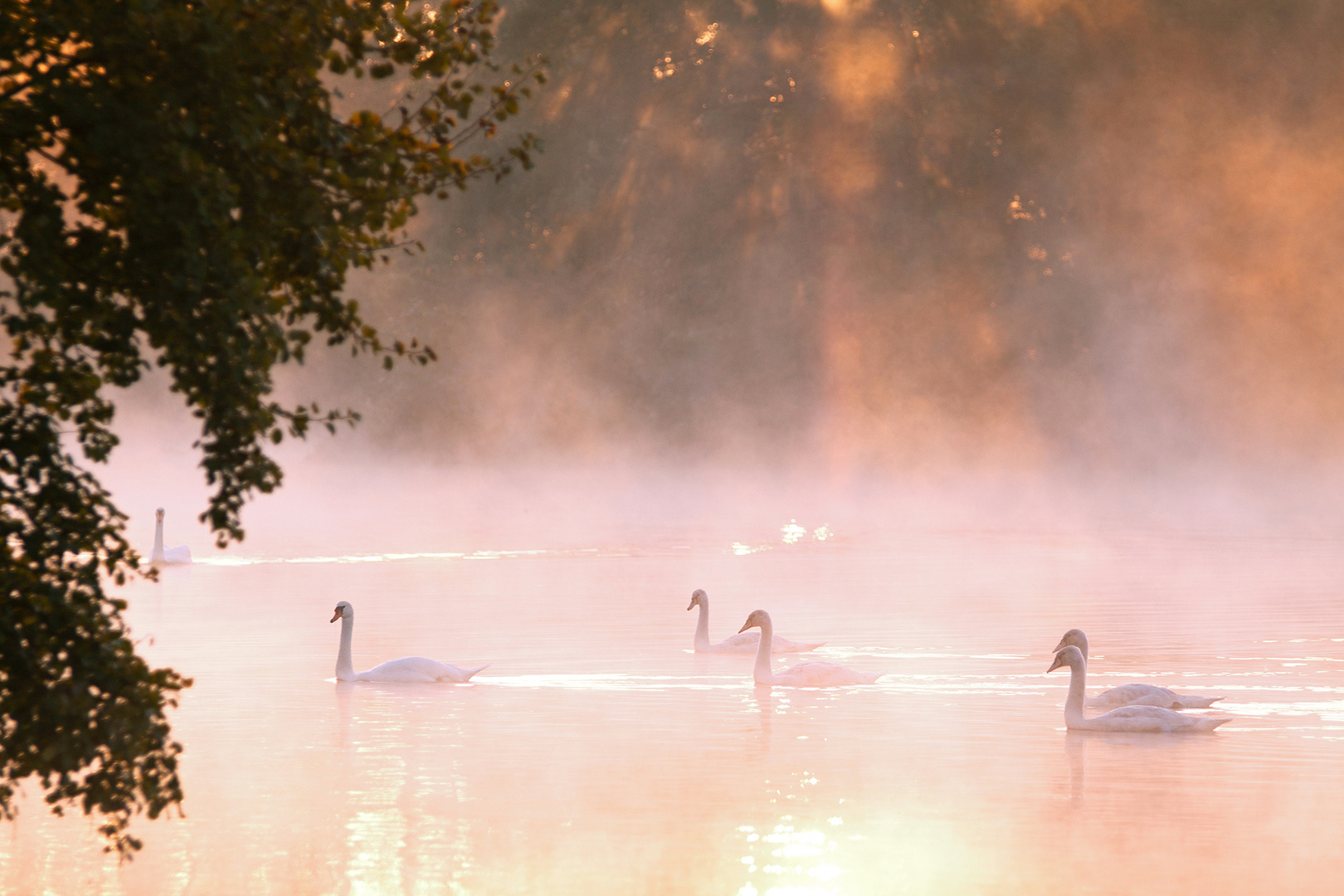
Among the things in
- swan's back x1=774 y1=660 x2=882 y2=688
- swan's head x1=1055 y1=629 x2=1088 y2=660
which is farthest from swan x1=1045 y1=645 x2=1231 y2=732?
swan's back x1=774 y1=660 x2=882 y2=688

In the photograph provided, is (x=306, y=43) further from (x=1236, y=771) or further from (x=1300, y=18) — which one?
(x=1300, y=18)

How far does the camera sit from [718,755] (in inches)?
560

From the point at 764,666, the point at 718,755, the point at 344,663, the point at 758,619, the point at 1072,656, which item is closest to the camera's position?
the point at 718,755

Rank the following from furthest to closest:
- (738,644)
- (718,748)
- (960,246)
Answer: (960,246) < (738,644) < (718,748)

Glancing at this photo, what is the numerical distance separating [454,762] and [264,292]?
6.95 metres

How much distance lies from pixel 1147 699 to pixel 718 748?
379 centimetres

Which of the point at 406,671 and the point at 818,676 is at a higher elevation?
the point at 406,671

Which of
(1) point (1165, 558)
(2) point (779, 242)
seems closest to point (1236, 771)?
(1) point (1165, 558)

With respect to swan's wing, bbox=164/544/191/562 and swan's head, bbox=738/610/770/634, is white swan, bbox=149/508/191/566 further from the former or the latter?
swan's head, bbox=738/610/770/634

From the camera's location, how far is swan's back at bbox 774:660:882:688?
57.8 ft

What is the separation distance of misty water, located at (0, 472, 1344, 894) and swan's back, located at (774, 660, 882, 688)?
180 mm

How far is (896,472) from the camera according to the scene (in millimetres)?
67688

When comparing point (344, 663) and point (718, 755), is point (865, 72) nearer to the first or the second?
point (344, 663)

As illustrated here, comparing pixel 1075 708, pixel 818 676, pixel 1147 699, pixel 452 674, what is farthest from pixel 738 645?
pixel 1075 708
